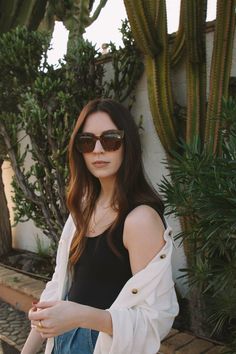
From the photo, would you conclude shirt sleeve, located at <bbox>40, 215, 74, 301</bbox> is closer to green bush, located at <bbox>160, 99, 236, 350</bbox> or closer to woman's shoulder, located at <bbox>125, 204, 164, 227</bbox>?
woman's shoulder, located at <bbox>125, 204, 164, 227</bbox>

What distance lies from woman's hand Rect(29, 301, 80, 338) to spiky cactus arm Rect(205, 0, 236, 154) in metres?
1.50

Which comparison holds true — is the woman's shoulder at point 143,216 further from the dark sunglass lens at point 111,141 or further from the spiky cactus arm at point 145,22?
the spiky cactus arm at point 145,22

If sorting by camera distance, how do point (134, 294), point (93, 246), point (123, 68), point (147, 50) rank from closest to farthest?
1. point (134, 294)
2. point (93, 246)
3. point (147, 50)
4. point (123, 68)

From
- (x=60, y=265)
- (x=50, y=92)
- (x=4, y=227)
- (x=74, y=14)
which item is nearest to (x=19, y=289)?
(x=4, y=227)

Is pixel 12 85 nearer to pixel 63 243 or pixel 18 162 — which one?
pixel 18 162

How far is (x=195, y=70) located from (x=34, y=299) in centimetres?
250

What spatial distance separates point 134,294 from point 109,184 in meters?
0.42

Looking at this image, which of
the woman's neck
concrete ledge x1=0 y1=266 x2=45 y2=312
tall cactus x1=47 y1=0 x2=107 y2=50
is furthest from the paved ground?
tall cactus x1=47 y1=0 x2=107 y2=50

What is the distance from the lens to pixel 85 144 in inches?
53.1

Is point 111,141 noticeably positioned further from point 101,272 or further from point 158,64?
point 158,64

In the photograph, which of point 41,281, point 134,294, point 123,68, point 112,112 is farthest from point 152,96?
point 41,281

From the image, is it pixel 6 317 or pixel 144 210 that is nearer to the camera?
pixel 144 210

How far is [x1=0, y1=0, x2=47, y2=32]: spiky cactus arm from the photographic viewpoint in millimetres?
4520

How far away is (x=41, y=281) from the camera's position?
3891 millimetres
